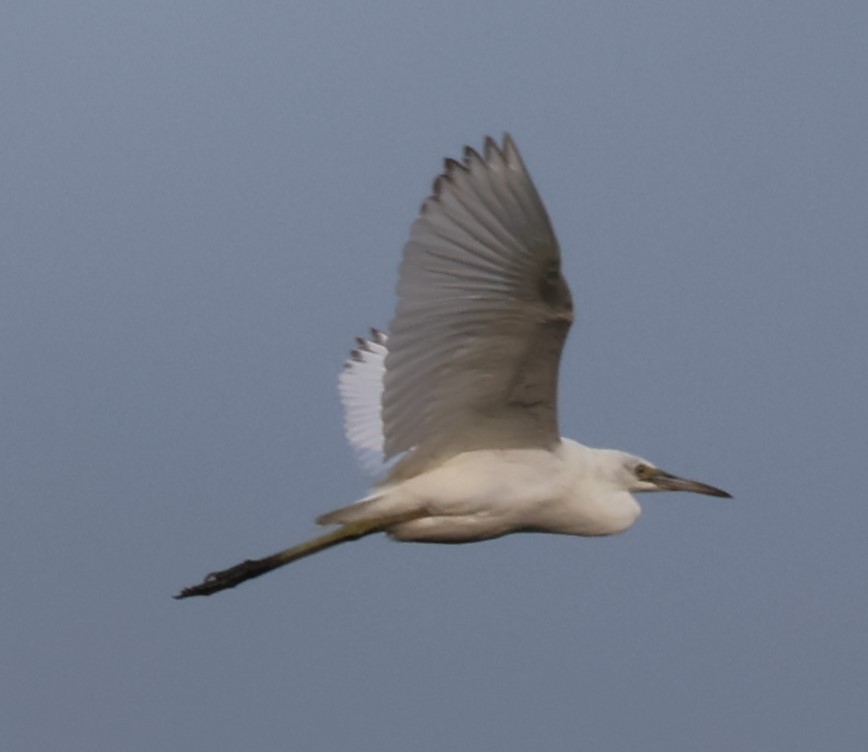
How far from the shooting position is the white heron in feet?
22.4

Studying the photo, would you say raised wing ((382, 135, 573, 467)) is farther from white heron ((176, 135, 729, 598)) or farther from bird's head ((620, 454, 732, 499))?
bird's head ((620, 454, 732, 499))

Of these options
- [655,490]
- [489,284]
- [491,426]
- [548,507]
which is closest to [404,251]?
[489,284]

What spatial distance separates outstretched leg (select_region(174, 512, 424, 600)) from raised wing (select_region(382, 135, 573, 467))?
38cm

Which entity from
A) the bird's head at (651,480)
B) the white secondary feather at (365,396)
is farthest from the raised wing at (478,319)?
the white secondary feather at (365,396)

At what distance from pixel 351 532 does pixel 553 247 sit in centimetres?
190

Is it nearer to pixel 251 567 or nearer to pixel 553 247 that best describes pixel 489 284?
pixel 553 247

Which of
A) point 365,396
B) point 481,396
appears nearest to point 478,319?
point 481,396

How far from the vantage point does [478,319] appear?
717cm

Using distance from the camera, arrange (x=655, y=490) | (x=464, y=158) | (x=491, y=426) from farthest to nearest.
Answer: (x=655, y=490) < (x=491, y=426) < (x=464, y=158)

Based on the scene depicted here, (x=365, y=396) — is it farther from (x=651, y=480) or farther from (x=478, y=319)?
(x=478, y=319)

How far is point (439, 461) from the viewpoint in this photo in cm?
798

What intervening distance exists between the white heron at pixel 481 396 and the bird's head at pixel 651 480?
1 cm

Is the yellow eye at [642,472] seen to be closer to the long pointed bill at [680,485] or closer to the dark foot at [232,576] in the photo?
the long pointed bill at [680,485]

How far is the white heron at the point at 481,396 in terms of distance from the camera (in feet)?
22.4
